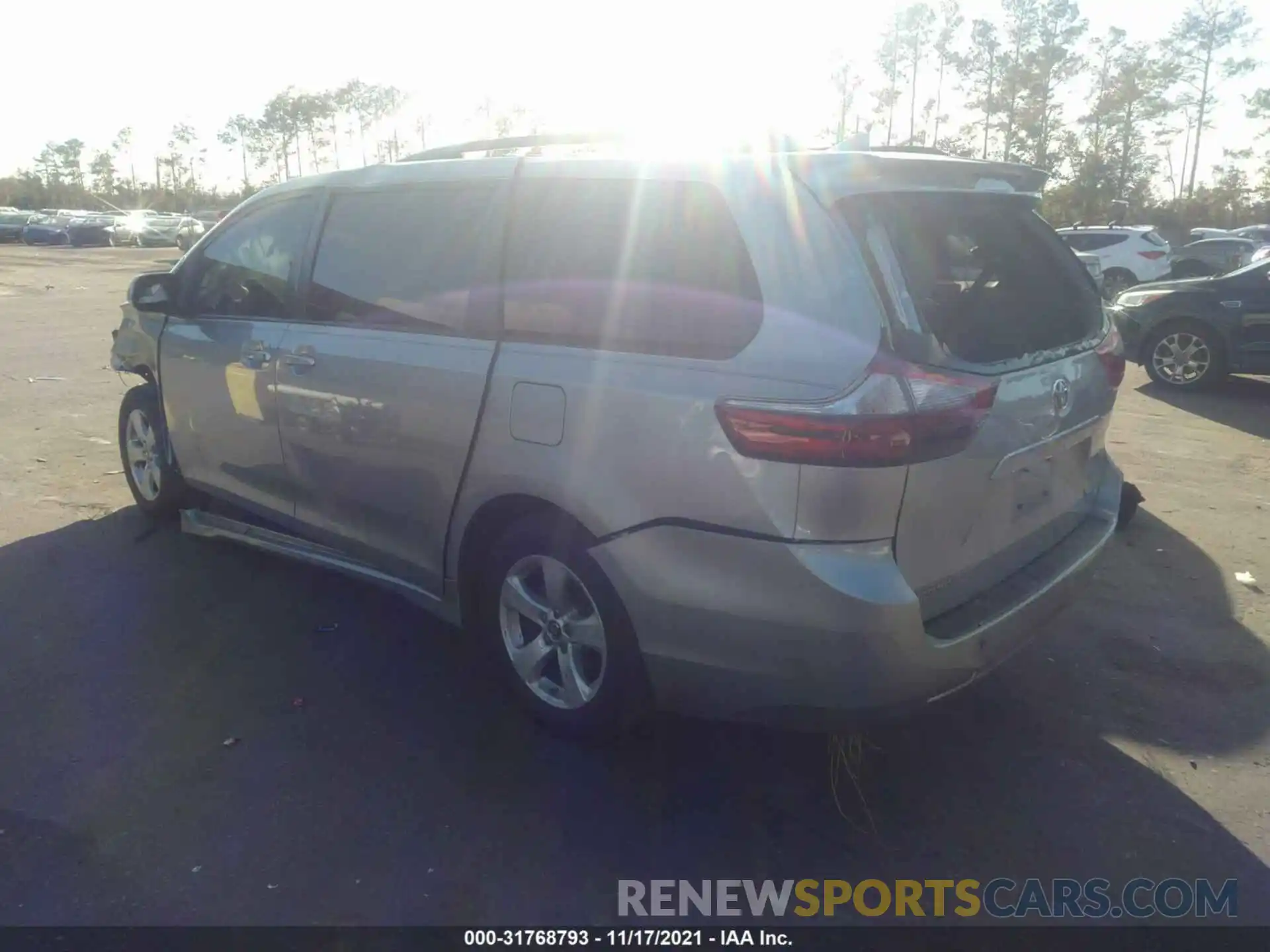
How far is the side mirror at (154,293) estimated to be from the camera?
500 cm

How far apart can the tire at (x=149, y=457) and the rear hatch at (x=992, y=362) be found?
3.98 metres

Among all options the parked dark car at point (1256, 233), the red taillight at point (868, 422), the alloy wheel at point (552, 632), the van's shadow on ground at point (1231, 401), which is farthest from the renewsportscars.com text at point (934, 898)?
the parked dark car at point (1256, 233)

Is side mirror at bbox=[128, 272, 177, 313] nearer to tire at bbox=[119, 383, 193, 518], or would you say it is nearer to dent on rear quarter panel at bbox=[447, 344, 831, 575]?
tire at bbox=[119, 383, 193, 518]

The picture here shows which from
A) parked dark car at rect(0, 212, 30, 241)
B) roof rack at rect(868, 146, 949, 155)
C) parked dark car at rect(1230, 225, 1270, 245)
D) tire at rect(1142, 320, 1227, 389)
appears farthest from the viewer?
parked dark car at rect(0, 212, 30, 241)

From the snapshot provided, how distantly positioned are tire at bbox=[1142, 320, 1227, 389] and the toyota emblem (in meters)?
8.18

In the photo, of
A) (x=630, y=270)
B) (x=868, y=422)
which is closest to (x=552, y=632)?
(x=630, y=270)

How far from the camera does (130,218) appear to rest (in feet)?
153

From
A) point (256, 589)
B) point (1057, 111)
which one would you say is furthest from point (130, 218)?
point (256, 589)

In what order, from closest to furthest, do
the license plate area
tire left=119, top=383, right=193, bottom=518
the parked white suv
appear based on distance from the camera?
the license plate area
tire left=119, top=383, right=193, bottom=518
the parked white suv

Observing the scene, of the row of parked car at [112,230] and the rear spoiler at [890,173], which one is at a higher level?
the rear spoiler at [890,173]

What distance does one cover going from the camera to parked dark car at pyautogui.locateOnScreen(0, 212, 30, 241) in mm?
49562

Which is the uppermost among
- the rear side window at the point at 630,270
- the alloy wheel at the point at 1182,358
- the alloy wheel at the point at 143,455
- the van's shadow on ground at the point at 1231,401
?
the rear side window at the point at 630,270

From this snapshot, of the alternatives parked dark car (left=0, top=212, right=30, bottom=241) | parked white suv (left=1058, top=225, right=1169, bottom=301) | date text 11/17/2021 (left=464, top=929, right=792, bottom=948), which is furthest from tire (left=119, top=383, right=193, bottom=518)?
parked dark car (left=0, top=212, right=30, bottom=241)

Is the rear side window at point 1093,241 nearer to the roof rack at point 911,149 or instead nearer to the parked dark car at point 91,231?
the roof rack at point 911,149
